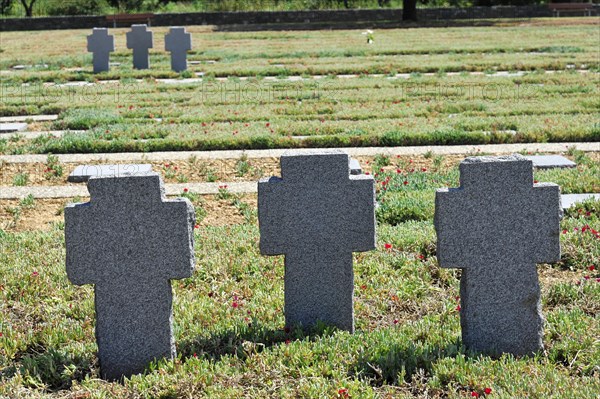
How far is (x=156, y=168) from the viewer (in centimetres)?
916

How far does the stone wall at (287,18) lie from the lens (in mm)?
36188

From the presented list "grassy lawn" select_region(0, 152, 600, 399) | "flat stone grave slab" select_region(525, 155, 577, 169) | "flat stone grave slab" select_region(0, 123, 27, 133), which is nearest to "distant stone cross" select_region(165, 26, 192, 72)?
"flat stone grave slab" select_region(0, 123, 27, 133)

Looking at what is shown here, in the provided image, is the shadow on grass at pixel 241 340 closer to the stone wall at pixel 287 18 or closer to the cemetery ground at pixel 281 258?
the cemetery ground at pixel 281 258

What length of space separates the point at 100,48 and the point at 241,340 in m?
15.5

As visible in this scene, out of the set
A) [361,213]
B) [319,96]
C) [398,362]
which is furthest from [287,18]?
[398,362]

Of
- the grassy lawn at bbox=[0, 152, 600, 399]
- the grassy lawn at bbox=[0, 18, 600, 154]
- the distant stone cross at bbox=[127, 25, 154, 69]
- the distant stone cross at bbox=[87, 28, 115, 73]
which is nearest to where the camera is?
the grassy lawn at bbox=[0, 152, 600, 399]

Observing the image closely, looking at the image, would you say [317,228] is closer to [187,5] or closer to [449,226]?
[449,226]

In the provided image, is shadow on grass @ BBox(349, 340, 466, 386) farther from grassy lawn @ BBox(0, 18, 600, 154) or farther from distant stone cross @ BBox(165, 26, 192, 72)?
distant stone cross @ BBox(165, 26, 192, 72)

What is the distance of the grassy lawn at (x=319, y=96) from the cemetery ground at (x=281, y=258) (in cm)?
5

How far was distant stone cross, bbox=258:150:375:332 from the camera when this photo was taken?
4.50m

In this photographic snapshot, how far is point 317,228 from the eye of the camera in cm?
458

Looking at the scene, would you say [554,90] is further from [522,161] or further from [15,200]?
[522,161]

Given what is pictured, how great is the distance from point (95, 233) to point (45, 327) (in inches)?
36.1

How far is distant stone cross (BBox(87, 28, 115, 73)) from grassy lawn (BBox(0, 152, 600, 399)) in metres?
12.9
